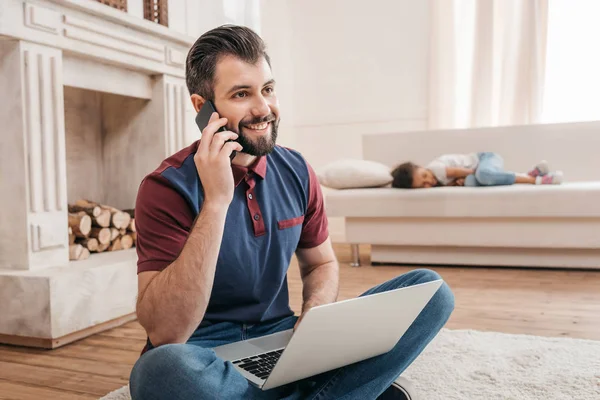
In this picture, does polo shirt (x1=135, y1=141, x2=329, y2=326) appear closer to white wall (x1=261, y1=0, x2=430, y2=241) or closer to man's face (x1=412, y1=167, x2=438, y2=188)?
man's face (x1=412, y1=167, x2=438, y2=188)

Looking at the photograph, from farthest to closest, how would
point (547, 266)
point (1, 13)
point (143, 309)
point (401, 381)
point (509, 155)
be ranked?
point (509, 155), point (547, 266), point (1, 13), point (401, 381), point (143, 309)

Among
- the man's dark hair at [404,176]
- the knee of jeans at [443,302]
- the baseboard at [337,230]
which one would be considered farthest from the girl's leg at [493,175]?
the knee of jeans at [443,302]

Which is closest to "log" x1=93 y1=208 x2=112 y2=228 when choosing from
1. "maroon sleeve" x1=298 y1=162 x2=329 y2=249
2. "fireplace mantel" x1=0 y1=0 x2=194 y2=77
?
"fireplace mantel" x1=0 y1=0 x2=194 y2=77

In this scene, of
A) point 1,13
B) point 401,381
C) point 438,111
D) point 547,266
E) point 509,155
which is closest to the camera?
point 401,381

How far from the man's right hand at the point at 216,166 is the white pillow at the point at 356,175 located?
2564mm

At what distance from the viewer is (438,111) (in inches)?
182

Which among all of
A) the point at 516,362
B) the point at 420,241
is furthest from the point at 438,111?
the point at 516,362

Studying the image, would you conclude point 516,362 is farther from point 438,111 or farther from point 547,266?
point 438,111

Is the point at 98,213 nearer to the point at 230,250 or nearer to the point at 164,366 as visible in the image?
the point at 230,250

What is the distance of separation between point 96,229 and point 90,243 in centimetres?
8

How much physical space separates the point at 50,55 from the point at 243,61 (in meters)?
1.23

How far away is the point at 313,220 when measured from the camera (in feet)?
4.64

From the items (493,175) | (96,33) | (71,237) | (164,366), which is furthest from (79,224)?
(493,175)

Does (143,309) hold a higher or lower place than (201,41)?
lower
